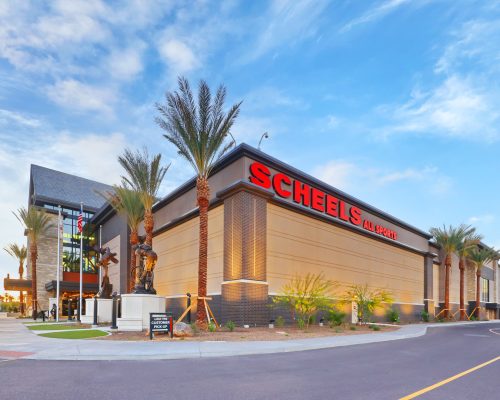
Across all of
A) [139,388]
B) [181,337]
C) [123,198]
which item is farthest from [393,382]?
[123,198]

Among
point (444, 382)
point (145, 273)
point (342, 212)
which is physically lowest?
point (444, 382)

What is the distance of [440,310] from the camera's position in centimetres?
5934

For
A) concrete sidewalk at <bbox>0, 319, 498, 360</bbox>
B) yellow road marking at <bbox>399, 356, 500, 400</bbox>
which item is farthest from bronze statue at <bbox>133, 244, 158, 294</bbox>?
yellow road marking at <bbox>399, 356, 500, 400</bbox>

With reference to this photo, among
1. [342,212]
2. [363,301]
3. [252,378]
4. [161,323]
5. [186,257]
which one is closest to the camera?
[252,378]

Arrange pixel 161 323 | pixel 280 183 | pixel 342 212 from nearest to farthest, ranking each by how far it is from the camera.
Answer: pixel 161 323 < pixel 280 183 < pixel 342 212

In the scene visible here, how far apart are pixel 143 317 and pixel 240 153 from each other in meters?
11.4

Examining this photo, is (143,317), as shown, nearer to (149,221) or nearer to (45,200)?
(149,221)

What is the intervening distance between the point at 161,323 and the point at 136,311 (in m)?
6.94

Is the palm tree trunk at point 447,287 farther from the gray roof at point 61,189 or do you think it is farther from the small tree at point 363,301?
the gray roof at point 61,189

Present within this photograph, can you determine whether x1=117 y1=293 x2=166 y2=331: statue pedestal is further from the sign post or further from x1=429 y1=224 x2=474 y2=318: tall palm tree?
x1=429 y1=224 x2=474 y2=318: tall palm tree

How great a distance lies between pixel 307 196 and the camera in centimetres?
3347

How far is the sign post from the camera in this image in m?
19.2

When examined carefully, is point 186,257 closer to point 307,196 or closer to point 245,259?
point 245,259

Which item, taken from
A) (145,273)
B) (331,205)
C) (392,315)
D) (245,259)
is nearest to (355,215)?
(331,205)
